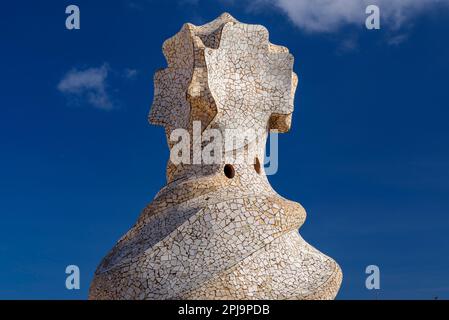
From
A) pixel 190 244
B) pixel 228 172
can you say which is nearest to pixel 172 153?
pixel 228 172

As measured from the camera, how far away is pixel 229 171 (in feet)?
44.8

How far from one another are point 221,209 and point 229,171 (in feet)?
4.00

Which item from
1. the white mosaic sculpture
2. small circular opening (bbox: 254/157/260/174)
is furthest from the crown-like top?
small circular opening (bbox: 254/157/260/174)

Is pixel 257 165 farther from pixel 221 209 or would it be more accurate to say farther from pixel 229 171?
pixel 221 209

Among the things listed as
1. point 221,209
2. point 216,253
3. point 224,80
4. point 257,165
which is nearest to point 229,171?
point 257,165

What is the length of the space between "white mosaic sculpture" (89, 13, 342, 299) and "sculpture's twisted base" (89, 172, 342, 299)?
0.02 m

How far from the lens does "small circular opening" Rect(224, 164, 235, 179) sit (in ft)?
44.5

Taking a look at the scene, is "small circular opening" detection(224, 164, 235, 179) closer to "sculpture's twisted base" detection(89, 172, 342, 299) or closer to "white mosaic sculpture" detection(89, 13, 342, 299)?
"white mosaic sculpture" detection(89, 13, 342, 299)

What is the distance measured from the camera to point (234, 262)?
476 inches

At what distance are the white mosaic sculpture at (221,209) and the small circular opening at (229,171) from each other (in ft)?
0.06

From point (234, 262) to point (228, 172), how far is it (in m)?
2.11
